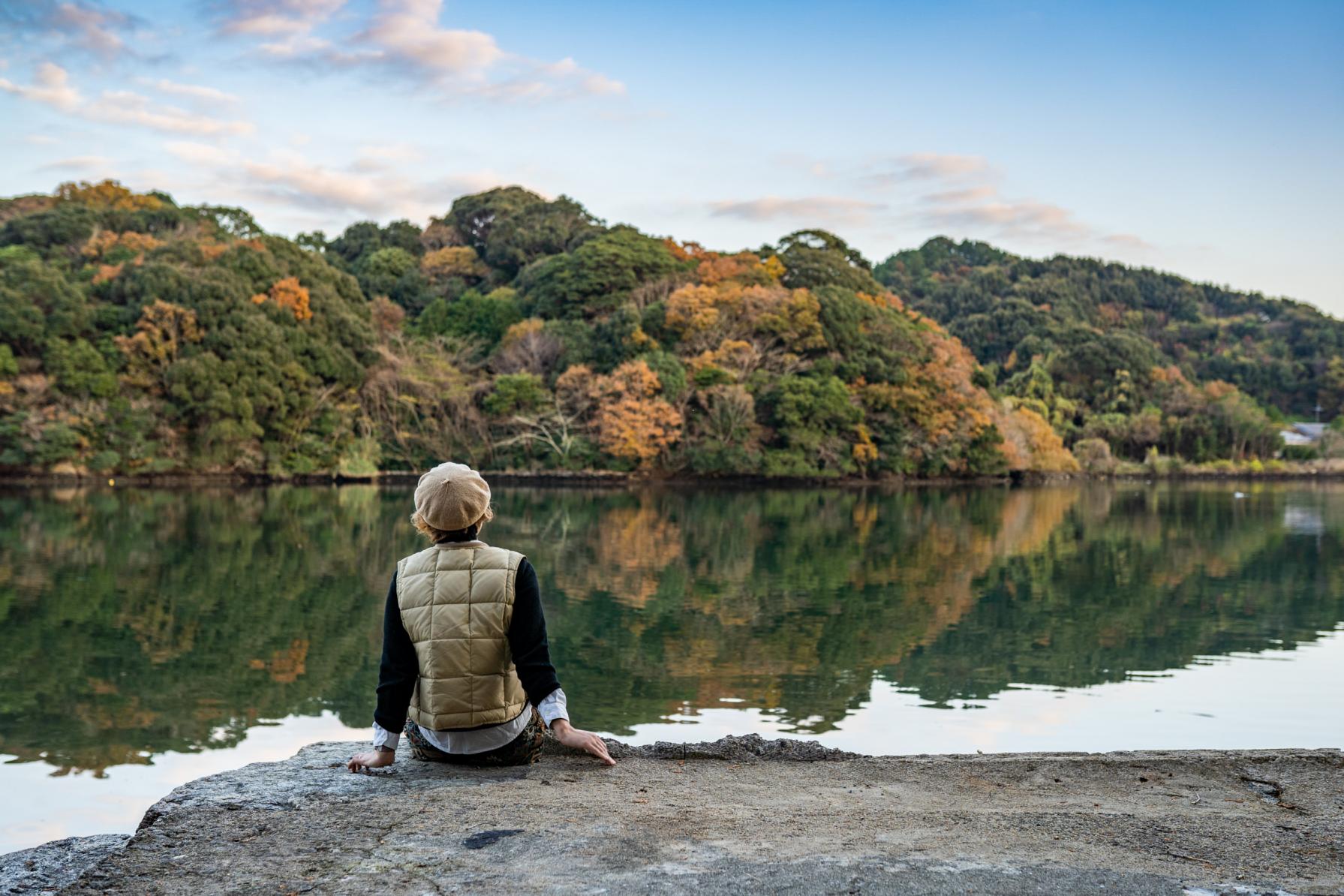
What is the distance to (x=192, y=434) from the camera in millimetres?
30156

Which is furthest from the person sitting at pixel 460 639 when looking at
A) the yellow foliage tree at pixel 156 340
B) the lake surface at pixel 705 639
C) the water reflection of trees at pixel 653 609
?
the yellow foliage tree at pixel 156 340

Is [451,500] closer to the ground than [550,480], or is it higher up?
higher up

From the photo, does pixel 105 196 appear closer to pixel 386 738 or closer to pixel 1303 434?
pixel 386 738

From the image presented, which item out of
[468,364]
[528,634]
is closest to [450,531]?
[528,634]

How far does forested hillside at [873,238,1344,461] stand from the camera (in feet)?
161

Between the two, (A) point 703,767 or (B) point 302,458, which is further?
(B) point 302,458

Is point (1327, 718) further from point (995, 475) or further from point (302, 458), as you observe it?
point (995, 475)

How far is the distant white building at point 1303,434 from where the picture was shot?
51.4 metres

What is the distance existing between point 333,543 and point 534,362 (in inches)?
813

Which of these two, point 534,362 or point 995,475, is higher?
point 534,362

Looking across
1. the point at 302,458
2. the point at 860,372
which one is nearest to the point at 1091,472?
the point at 860,372

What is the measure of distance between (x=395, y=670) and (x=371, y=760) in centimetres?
33

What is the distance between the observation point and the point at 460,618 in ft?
10.3

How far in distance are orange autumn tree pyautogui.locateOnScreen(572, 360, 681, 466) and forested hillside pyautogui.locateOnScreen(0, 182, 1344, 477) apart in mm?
81
